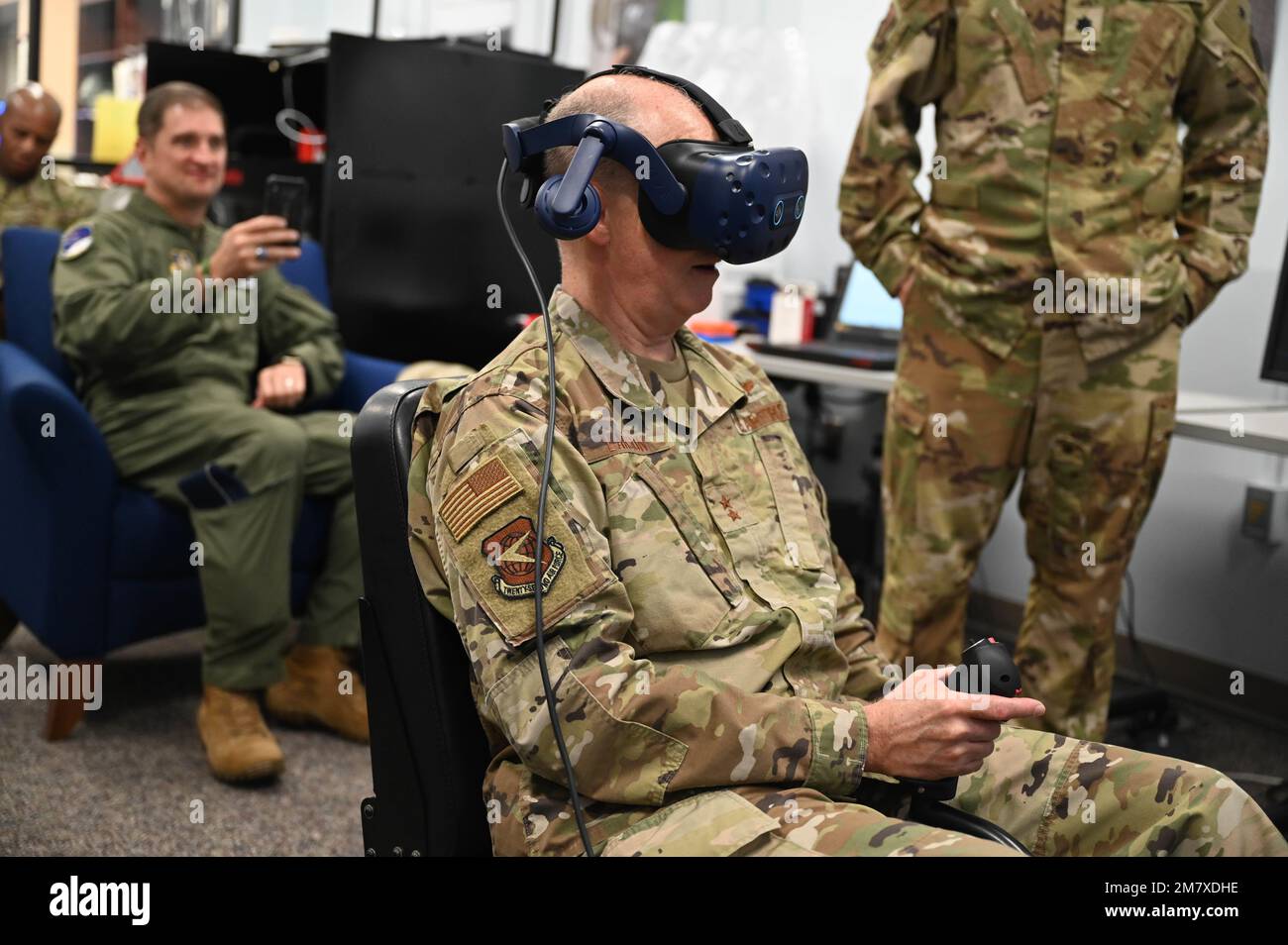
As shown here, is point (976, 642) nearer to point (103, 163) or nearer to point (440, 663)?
point (440, 663)

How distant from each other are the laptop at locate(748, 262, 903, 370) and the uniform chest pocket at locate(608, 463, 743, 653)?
1740mm

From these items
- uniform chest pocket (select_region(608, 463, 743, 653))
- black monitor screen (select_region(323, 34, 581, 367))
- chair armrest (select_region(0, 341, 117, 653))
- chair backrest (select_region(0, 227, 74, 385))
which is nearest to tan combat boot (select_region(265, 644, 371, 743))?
chair armrest (select_region(0, 341, 117, 653))

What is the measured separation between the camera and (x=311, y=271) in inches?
119

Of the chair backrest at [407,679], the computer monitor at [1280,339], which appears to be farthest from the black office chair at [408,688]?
the computer monitor at [1280,339]

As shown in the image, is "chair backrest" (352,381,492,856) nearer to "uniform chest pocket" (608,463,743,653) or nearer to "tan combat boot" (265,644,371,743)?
"uniform chest pocket" (608,463,743,653)

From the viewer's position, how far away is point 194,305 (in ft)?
8.20

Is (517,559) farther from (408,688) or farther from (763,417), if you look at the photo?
(763,417)

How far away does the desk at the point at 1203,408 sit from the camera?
6.68 feet

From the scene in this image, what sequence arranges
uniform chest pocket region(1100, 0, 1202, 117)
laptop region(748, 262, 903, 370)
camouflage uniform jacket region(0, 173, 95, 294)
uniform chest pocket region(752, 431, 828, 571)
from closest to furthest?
uniform chest pocket region(752, 431, 828, 571) < uniform chest pocket region(1100, 0, 1202, 117) < laptop region(748, 262, 903, 370) < camouflage uniform jacket region(0, 173, 95, 294)

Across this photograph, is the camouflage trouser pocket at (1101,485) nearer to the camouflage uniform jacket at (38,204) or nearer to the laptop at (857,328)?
the laptop at (857,328)

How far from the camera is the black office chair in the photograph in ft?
3.48

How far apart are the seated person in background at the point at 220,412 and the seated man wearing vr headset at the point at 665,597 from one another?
1.40 m
